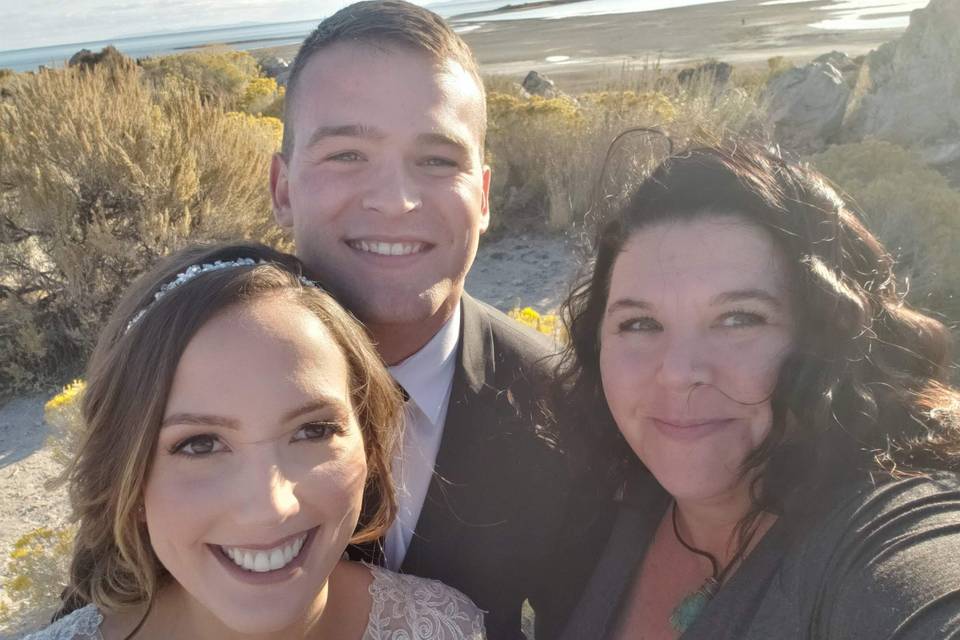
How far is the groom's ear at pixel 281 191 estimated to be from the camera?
2385mm

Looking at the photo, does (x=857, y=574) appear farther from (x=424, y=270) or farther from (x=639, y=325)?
(x=424, y=270)

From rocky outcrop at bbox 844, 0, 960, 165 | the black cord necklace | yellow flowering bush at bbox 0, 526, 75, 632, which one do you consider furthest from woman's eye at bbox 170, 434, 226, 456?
rocky outcrop at bbox 844, 0, 960, 165

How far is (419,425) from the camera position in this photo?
2.29 meters

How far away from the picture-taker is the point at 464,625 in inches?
75.9

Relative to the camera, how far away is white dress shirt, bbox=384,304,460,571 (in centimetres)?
221

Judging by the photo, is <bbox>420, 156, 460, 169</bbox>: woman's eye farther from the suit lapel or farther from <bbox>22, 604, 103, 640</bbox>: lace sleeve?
<bbox>22, 604, 103, 640</bbox>: lace sleeve

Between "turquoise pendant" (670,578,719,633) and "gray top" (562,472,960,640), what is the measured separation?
13 centimetres

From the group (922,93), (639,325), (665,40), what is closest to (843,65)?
(922,93)

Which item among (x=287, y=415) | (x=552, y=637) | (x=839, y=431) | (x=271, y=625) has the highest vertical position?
(x=839, y=431)

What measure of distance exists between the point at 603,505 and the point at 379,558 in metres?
0.62

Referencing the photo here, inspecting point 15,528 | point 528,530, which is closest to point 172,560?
point 528,530

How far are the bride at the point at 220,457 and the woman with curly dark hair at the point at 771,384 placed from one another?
652 millimetres

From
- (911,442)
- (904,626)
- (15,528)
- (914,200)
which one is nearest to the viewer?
(904,626)

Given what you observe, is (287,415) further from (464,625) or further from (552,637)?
(552,637)
